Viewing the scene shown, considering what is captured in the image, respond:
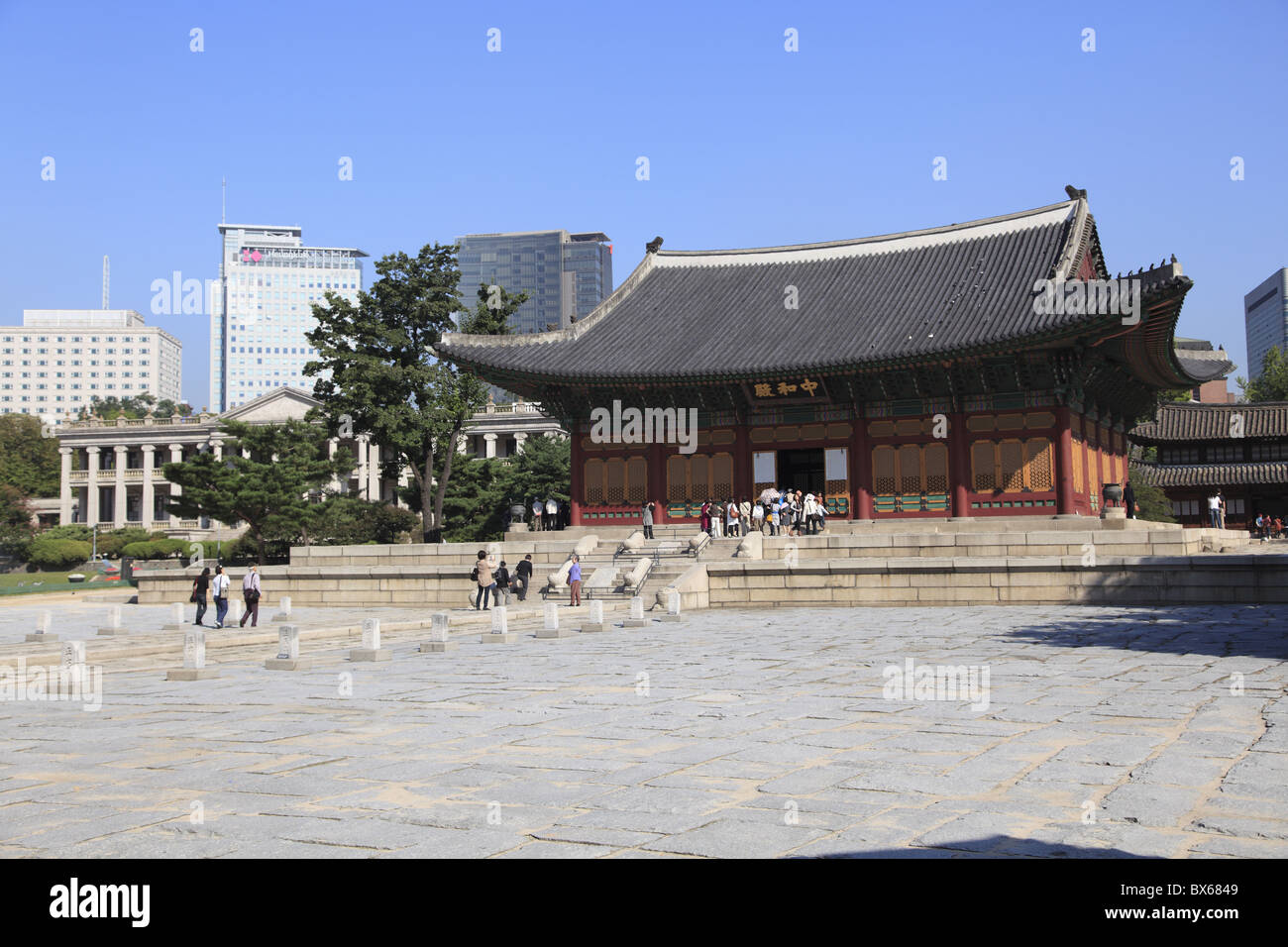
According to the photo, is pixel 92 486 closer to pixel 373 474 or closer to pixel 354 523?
pixel 373 474

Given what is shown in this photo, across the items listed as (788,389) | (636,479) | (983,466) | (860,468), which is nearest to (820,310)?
(788,389)

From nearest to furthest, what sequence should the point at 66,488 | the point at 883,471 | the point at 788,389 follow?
the point at 883,471, the point at 788,389, the point at 66,488

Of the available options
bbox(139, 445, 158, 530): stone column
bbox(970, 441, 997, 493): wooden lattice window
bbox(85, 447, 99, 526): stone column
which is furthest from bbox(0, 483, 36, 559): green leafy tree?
bbox(970, 441, 997, 493): wooden lattice window

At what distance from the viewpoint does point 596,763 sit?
7055 millimetres

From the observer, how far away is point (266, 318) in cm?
18912

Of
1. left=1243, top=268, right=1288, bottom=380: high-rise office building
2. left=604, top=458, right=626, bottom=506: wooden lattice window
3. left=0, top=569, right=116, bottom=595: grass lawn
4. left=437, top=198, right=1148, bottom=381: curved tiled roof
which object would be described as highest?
left=1243, top=268, right=1288, bottom=380: high-rise office building

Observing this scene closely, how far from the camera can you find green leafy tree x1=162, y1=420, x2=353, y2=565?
125ft

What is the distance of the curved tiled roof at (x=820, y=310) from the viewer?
28.8 m

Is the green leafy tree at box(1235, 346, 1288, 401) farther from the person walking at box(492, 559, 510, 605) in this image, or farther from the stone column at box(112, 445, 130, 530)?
the stone column at box(112, 445, 130, 530)

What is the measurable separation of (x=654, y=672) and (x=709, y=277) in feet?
89.7

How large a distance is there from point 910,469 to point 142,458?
74376mm

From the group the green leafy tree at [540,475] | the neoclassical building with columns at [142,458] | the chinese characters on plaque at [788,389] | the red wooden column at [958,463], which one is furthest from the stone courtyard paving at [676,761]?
the neoclassical building with columns at [142,458]

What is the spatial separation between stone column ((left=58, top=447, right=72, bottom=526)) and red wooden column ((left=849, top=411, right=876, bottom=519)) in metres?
74.4

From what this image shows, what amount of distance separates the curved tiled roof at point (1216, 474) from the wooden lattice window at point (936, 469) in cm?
2040
